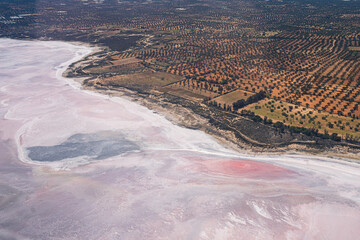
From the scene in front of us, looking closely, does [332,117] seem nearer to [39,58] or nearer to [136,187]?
[136,187]

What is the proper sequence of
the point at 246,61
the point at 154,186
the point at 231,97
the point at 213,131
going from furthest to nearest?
the point at 246,61 < the point at 231,97 < the point at 213,131 < the point at 154,186

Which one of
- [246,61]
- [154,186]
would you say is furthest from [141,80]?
[154,186]

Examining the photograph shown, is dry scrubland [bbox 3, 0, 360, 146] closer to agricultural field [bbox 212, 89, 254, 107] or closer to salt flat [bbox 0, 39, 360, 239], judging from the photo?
agricultural field [bbox 212, 89, 254, 107]

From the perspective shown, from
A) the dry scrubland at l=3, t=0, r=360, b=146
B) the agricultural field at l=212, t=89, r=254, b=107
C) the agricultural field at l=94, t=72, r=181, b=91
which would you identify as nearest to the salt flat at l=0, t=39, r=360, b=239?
the dry scrubland at l=3, t=0, r=360, b=146

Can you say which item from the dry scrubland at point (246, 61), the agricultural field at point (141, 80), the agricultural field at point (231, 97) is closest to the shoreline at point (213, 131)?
the agricultural field at point (141, 80)

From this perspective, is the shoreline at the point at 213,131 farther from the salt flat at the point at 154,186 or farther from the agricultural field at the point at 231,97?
the agricultural field at the point at 231,97

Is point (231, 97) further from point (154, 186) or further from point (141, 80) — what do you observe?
point (154, 186)
